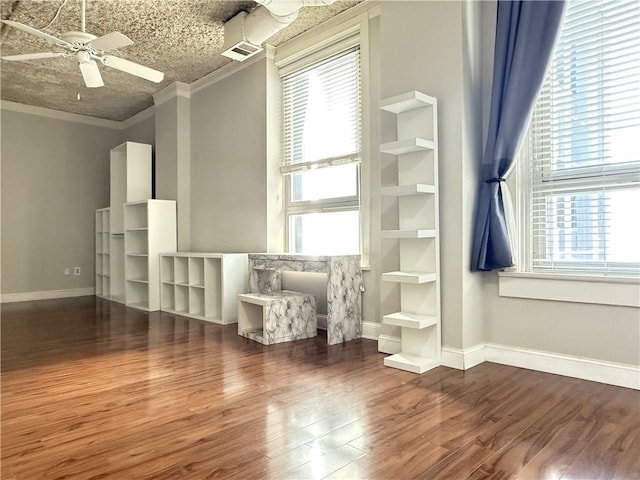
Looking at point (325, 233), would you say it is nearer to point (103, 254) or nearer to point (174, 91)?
point (174, 91)

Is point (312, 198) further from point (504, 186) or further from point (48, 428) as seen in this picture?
point (48, 428)

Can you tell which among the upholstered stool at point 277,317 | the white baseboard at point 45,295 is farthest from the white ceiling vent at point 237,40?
the white baseboard at point 45,295

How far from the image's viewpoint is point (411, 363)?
9.49 ft

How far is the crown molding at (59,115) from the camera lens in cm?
664

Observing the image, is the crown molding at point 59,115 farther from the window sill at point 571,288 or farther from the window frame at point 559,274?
the window sill at point 571,288

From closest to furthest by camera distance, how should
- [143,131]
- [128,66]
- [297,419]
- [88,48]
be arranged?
[297,419], [88,48], [128,66], [143,131]

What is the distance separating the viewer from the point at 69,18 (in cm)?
414

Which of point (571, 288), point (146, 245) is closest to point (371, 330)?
point (571, 288)

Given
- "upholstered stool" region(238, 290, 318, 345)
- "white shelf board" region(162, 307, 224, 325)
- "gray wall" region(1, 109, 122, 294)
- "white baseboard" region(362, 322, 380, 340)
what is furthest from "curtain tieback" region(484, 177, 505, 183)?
"gray wall" region(1, 109, 122, 294)

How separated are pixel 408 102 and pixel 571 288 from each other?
1.58 meters

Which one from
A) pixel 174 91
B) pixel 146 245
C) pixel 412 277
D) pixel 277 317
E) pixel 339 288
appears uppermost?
pixel 174 91

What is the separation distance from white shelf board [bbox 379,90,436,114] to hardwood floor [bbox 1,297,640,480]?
1793 millimetres

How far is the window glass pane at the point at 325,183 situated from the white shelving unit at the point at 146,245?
1.97 m

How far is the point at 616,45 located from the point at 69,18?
4.46m
